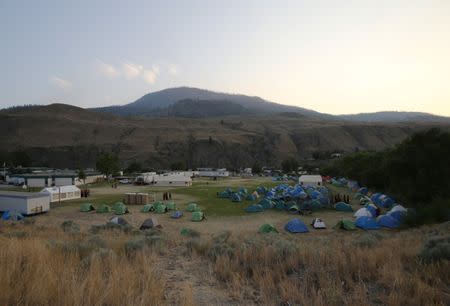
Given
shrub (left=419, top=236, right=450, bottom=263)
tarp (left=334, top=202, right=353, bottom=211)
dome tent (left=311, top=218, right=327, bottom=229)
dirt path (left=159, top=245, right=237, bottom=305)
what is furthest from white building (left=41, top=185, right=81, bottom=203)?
shrub (left=419, top=236, right=450, bottom=263)

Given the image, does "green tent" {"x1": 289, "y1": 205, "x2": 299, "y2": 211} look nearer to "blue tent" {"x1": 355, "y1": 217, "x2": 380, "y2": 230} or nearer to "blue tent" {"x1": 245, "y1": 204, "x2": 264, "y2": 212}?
"blue tent" {"x1": 245, "y1": 204, "x2": 264, "y2": 212}

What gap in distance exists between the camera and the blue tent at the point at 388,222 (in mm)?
22078

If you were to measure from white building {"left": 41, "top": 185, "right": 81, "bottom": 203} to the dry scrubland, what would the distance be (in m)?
32.6

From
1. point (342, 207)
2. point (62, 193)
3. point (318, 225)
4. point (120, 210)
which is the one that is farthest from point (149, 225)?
point (62, 193)

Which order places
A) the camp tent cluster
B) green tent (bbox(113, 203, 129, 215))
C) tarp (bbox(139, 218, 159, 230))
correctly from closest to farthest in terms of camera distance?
tarp (bbox(139, 218, 159, 230)) < green tent (bbox(113, 203, 129, 215)) < the camp tent cluster

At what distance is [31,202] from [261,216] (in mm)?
20042

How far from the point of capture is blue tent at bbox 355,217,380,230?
876 inches

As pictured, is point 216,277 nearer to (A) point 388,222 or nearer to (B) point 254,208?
(A) point 388,222

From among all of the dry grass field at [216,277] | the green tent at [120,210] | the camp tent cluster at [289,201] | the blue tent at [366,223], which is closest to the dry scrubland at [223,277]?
the dry grass field at [216,277]

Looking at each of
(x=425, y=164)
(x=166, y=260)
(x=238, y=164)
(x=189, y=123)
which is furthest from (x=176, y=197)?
(x=189, y=123)

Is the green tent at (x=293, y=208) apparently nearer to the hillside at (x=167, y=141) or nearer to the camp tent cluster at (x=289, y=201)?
the camp tent cluster at (x=289, y=201)

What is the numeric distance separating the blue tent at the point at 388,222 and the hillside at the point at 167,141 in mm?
81830

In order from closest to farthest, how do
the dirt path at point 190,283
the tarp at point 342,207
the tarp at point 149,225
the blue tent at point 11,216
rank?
the dirt path at point 190,283, the tarp at point 149,225, the blue tent at point 11,216, the tarp at point 342,207

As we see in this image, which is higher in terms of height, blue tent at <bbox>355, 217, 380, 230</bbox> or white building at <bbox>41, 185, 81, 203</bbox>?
white building at <bbox>41, 185, 81, 203</bbox>
